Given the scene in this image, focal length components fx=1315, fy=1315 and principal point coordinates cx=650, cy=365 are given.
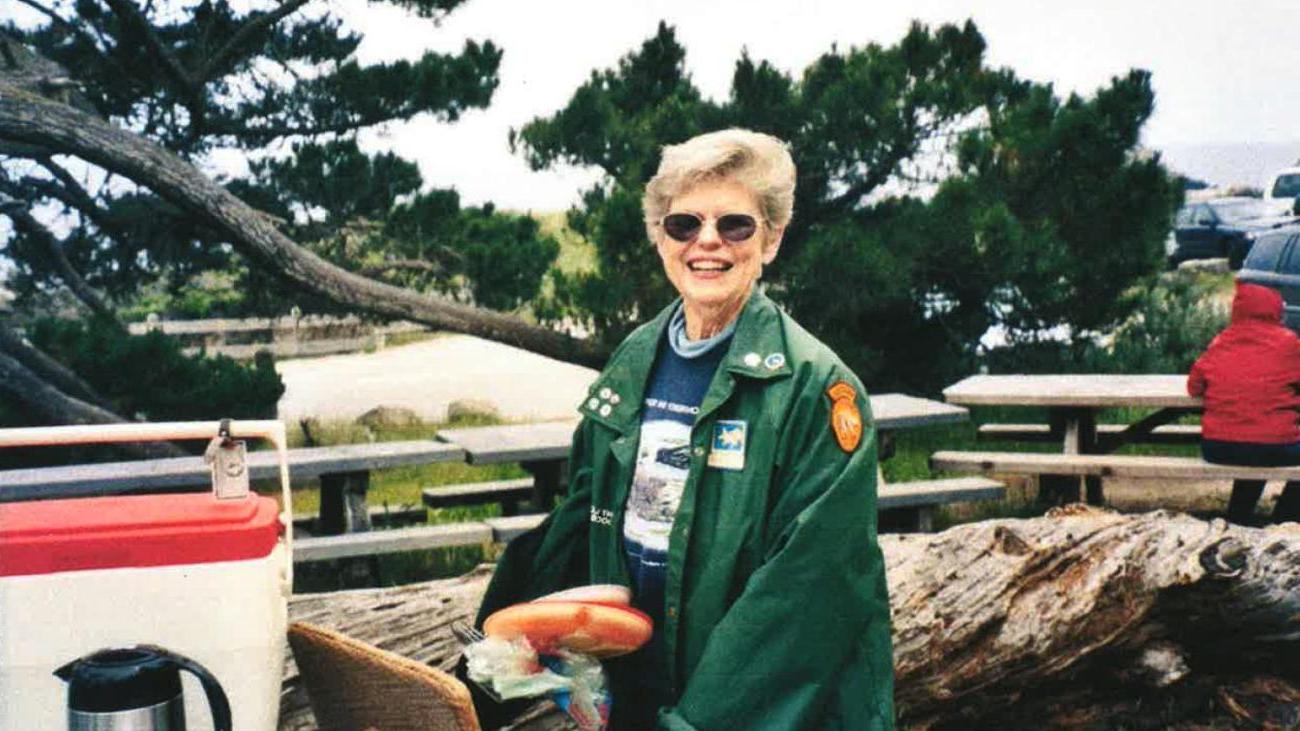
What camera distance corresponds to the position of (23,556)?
5.49ft

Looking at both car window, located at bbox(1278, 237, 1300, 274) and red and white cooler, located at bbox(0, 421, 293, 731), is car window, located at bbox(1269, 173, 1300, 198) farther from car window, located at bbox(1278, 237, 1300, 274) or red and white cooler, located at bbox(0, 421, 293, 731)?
red and white cooler, located at bbox(0, 421, 293, 731)

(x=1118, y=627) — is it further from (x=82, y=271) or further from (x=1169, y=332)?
(x=1169, y=332)

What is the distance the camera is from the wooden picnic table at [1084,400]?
6500mm

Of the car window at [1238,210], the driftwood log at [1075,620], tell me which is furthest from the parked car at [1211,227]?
the driftwood log at [1075,620]

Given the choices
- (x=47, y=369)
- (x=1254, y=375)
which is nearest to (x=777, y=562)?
(x=1254, y=375)

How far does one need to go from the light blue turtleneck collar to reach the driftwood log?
1380mm

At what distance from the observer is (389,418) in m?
11.0

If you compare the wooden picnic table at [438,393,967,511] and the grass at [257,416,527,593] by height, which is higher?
the wooden picnic table at [438,393,967,511]

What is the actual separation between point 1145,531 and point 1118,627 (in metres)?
0.30

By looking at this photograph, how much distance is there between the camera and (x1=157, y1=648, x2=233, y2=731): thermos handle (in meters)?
1.64

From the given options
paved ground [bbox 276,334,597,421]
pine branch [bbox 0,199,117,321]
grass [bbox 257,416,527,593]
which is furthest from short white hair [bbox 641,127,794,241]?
paved ground [bbox 276,334,597,421]

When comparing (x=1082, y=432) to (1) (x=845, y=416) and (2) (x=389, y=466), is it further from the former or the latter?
(1) (x=845, y=416)

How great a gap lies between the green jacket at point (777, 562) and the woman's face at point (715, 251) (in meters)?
0.05

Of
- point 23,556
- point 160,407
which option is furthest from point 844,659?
point 160,407
